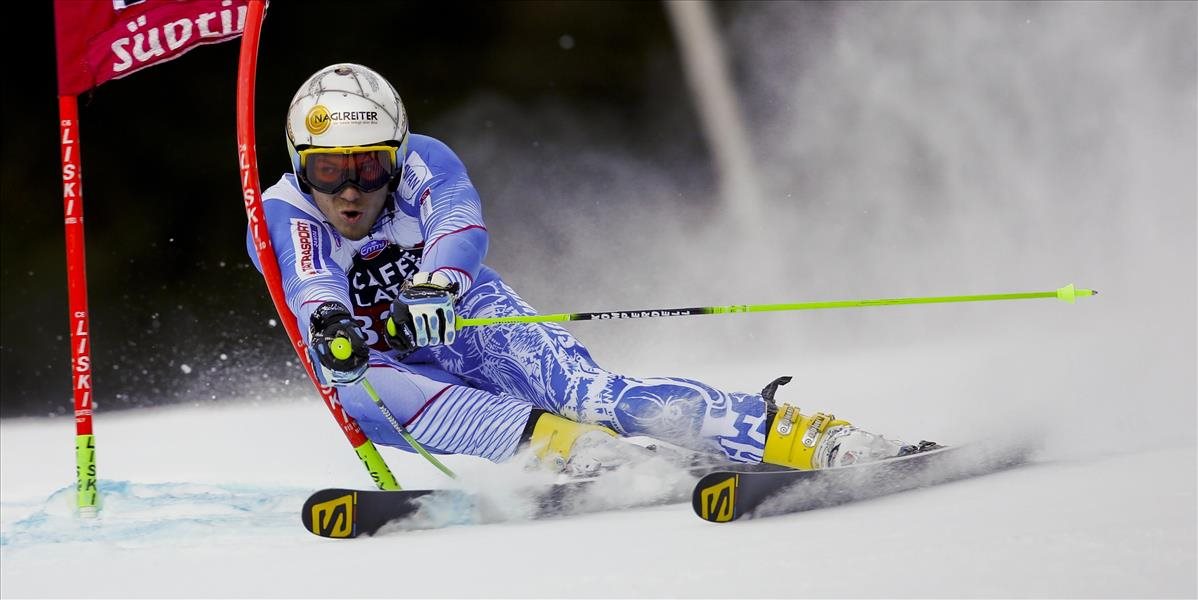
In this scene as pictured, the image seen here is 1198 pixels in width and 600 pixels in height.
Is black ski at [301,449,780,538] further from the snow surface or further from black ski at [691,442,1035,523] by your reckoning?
black ski at [691,442,1035,523]

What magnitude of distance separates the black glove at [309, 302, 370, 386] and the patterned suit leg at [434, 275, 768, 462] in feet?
2.15

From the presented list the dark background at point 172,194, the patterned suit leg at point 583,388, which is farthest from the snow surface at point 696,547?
the dark background at point 172,194

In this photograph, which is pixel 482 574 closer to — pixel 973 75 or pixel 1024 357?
pixel 1024 357

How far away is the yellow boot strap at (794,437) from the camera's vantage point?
375 cm

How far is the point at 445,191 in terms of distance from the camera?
13.2 ft

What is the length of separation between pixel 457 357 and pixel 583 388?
542 mm

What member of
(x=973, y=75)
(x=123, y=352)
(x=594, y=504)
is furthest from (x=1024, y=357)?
(x=123, y=352)

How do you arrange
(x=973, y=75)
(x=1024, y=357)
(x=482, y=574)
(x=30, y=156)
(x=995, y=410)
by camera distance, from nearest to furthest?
(x=482, y=574), (x=995, y=410), (x=1024, y=357), (x=30, y=156), (x=973, y=75)

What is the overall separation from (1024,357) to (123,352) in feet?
17.9

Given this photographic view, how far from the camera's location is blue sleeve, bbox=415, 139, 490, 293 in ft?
12.6

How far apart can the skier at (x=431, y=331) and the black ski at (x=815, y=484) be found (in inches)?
4.5

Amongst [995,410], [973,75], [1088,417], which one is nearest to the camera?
[1088,417]

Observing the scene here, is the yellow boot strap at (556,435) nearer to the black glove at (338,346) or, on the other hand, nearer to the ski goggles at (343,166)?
the black glove at (338,346)

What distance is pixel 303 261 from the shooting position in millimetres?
3822
